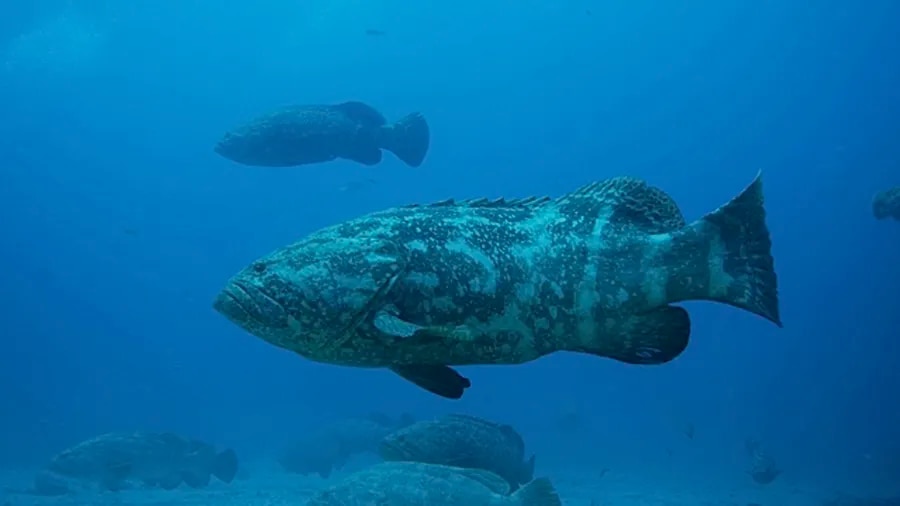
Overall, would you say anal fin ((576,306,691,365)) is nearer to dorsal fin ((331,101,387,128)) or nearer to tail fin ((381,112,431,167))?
tail fin ((381,112,431,167))

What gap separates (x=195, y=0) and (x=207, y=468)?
55.2 meters

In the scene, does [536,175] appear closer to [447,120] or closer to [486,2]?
[447,120]

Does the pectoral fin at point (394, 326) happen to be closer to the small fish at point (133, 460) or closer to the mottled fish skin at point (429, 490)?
the mottled fish skin at point (429, 490)

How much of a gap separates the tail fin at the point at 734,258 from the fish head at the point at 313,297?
1.30m

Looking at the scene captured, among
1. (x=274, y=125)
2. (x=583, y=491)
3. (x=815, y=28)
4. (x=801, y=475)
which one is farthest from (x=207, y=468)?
(x=815, y=28)

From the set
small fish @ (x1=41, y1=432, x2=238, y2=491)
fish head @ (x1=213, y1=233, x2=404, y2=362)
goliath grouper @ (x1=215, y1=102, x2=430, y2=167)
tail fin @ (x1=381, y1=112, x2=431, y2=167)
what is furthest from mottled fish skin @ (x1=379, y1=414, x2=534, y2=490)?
small fish @ (x1=41, y1=432, x2=238, y2=491)

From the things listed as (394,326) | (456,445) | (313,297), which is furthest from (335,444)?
(394,326)

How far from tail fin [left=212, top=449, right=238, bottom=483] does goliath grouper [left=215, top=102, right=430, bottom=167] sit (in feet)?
27.7

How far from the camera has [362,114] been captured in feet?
31.8

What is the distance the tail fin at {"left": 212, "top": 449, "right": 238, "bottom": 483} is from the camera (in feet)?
51.7

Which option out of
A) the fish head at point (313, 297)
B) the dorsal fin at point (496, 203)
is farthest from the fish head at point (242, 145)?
the fish head at point (313, 297)

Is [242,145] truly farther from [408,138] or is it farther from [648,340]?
[648,340]

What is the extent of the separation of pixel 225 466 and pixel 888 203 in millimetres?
16644

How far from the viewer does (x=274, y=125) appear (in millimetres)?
9953
